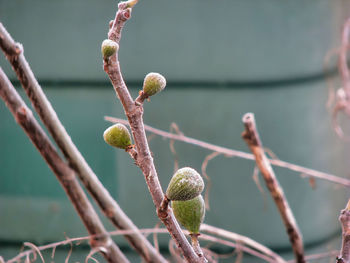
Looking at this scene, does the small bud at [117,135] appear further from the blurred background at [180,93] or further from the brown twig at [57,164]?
the blurred background at [180,93]

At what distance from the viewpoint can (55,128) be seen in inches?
6.7

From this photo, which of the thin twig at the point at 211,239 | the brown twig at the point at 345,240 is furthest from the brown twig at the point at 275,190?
the brown twig at the point at 345,240

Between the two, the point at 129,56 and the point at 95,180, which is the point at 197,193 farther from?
the point at 129,56

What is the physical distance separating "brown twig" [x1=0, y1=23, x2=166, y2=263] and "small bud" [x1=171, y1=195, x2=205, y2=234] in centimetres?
2

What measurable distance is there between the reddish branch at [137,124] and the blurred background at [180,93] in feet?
1.52

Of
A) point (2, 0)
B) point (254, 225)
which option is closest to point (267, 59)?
point (254, 225)

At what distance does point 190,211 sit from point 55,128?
67 mm

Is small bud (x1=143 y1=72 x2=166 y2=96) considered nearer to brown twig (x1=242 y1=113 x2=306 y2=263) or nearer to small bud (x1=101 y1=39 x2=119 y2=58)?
small bud (x1=101 y1=39 x2=119 y2=58)

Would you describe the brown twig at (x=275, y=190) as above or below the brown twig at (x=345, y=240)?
above

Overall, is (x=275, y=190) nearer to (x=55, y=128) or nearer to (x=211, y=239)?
(x=211, y=239)

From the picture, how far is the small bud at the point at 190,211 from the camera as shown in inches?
7.7

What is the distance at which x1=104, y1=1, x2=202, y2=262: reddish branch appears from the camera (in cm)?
17

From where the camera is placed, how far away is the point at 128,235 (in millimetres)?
190

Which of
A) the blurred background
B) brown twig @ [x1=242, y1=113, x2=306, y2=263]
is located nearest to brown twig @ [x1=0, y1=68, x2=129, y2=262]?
brown twig @ [x1=242, y1=113, x2=306, y2=263]
